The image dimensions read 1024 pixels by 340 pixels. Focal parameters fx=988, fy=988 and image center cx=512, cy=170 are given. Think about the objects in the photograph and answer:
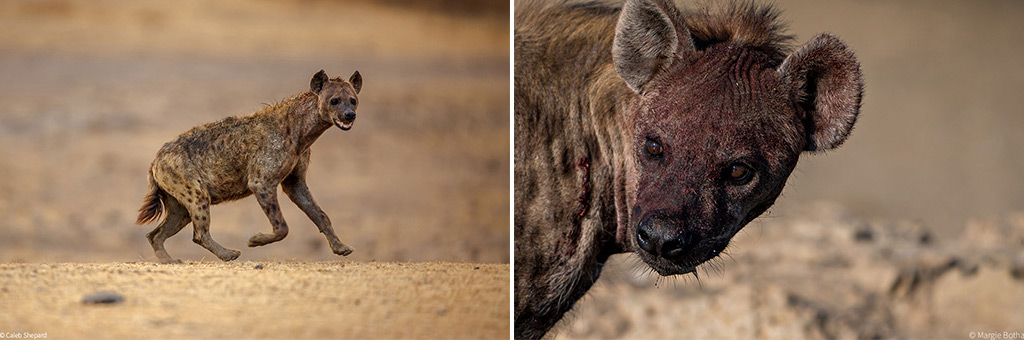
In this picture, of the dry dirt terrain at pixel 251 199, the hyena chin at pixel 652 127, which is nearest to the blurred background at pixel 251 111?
the dry dirt terrain at pixel 251 199

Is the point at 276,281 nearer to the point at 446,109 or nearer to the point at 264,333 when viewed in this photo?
the point at 264,333

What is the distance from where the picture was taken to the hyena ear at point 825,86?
2.44 metres

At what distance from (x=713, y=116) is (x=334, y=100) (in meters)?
1.26

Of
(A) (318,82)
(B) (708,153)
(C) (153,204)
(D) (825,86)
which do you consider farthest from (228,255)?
(D) (825,86)

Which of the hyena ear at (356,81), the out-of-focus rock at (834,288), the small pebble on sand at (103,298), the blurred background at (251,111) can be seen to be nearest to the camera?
the small pebble on sand at (103,298)

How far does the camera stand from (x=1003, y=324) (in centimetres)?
548

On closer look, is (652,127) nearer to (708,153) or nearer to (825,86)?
(708,153)

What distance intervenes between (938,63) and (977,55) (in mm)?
313

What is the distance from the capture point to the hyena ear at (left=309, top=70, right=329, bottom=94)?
3.18 m

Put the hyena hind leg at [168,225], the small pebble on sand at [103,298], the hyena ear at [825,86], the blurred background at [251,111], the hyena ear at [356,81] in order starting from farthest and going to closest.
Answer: the blurred background at [251,111] < the hyena ear at [356,81] < the hyena hind leg at [168,225] < the small pebble on sand at [103,298] < the hyena ear at [825,86]

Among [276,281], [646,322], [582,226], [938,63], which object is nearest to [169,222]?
[276,281]

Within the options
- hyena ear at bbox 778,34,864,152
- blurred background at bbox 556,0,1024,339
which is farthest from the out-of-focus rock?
hyena ear at bbox 778,34,864,152

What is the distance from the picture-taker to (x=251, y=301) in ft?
10.3

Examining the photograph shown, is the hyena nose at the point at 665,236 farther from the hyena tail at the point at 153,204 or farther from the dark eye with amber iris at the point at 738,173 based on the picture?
the hyena tail at the point at 153,204
